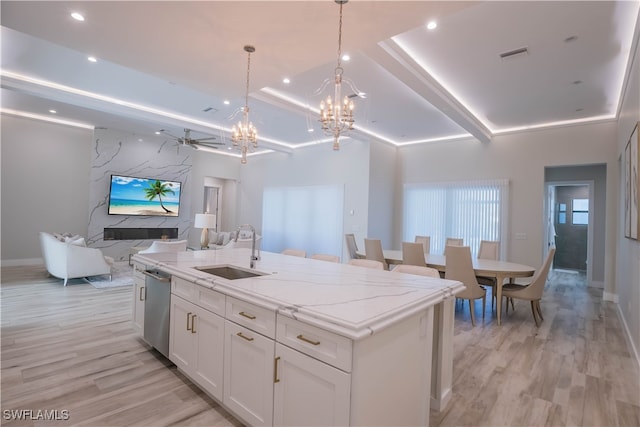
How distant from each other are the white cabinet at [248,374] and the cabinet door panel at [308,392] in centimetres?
8

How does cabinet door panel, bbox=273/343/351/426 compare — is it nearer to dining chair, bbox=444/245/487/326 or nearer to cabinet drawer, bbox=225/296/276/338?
cabinet drawer, bbox=225/296/276/338

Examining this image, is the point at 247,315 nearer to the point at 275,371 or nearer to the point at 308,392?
the point at 275,371

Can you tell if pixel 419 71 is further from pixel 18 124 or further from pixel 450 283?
pixel 18 124

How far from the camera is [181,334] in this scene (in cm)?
247

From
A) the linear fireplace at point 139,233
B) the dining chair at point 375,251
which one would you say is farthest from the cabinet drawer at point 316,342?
the linear fireplace at point 139,233

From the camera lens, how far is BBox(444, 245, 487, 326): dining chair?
4031mm

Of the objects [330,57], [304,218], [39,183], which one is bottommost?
[304,218]

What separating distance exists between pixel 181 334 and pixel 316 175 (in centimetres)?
608

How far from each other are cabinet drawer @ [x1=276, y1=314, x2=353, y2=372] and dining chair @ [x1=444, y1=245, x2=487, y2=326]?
123 inches

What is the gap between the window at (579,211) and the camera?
8375 mm

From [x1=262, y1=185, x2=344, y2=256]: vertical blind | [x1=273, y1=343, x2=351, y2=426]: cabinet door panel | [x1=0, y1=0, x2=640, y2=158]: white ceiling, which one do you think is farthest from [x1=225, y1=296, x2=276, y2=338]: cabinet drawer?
[x1=262, y1=185, x2=344, y2=256]: vertical blind

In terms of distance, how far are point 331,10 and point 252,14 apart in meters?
0.61

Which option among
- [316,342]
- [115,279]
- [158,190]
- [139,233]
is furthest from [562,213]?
[139,233]

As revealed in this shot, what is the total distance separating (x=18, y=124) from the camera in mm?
6910
